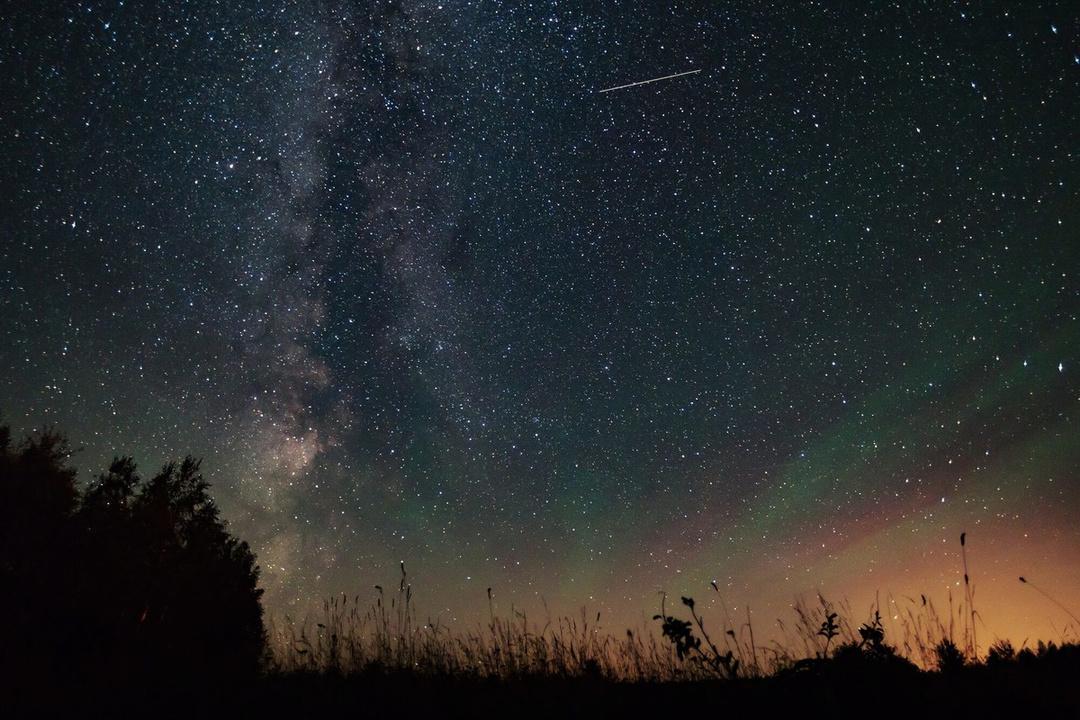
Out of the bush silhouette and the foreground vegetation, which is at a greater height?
the bush silhouette

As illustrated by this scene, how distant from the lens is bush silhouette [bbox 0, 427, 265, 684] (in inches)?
439

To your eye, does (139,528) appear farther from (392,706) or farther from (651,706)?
(651,706)

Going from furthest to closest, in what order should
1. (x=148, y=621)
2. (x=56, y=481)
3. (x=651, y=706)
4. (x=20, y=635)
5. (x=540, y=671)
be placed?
1. (x=56, y=481)
2. (x=148, y=621)
3. (x=20, y=635)
4. (x=540, y=671)
5. (x=651, y=706)

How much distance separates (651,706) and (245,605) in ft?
56.2

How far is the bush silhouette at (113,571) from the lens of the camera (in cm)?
1116

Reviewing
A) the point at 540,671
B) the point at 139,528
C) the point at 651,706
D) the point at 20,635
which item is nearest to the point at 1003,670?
the point at 651,706

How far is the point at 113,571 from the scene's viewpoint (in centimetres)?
1307

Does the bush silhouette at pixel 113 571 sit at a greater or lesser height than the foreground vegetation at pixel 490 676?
greater

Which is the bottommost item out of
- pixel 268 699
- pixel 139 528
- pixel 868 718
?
pixel 868 718

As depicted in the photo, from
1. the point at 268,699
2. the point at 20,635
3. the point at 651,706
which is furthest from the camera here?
the point at 20,635

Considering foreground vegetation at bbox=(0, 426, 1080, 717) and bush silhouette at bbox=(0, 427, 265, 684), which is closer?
foreground vegetation at bbox=(0, 426, 1080, 717)

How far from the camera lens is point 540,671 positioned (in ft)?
16.2

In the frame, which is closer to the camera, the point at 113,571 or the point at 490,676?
the point at 490,676

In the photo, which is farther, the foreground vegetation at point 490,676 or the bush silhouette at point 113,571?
the bush silhouette at point 113,571
